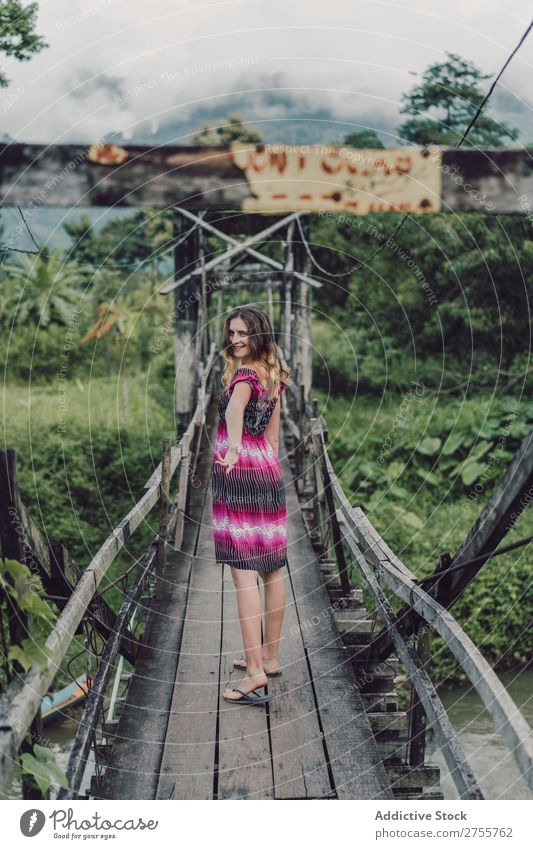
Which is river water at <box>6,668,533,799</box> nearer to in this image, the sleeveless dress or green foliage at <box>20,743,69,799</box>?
the sleeveless dress

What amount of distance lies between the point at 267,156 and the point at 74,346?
20.3 m

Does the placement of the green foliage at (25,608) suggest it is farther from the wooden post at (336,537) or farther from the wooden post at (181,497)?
the wooden post at (181,497)

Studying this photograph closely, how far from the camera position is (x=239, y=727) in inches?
129

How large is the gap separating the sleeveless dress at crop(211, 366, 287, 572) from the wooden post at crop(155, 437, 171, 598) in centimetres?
138

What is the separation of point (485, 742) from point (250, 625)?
635cm

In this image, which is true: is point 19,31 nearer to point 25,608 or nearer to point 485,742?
point 25,608

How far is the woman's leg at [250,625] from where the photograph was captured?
3.31 metres

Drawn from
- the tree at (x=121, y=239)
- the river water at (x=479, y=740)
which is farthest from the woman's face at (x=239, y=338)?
the tree at (x=121, y=239)

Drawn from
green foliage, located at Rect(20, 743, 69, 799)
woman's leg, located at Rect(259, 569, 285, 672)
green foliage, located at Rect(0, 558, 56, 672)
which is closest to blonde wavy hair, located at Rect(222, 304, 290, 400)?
woman's leg, located at Rect(259, 569, 285, 672)

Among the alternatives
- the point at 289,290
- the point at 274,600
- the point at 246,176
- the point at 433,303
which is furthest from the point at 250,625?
the point at 433,303

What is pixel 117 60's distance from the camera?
4480 millimetres

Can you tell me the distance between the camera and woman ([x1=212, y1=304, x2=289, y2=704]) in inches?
128
